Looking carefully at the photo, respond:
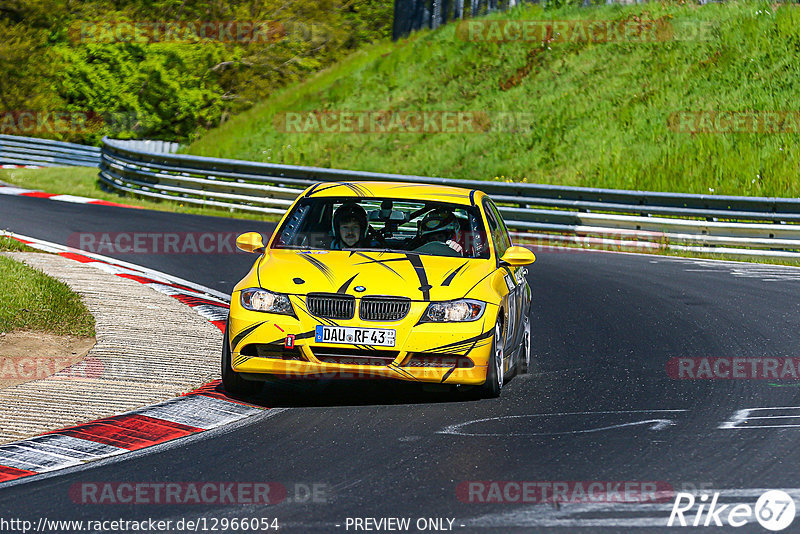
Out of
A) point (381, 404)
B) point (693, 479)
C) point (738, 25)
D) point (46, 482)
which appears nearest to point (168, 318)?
point (381, 404)

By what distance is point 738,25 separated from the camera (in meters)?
29.6

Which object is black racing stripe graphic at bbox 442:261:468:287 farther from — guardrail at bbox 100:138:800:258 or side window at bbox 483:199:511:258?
guardrail at bbox 100:138:800:258

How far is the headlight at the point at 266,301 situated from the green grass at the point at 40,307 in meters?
2.86

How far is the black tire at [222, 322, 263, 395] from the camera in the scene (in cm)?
791

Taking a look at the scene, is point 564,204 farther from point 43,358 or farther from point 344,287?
point 344,287

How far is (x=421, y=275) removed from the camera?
8031mm

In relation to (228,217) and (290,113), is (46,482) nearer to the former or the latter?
(228,217)

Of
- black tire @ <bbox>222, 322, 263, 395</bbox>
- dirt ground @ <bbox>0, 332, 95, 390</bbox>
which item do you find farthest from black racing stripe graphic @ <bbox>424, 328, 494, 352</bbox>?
dirt ground @ <bbox>0, 332, 95, 390</bbox>

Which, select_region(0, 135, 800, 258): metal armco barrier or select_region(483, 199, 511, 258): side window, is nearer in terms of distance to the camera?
select_region(483, 199, 511, 258): side window

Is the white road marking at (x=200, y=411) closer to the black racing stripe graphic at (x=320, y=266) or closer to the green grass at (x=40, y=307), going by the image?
the black racing stripe graphic at (x=320, y=266)

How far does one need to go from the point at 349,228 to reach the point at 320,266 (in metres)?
0.95

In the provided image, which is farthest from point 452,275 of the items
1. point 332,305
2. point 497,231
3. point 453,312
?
point 497,231

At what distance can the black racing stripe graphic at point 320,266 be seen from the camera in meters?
7.95

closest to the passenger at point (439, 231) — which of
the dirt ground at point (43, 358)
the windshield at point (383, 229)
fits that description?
the windshield at point (383, 229)
